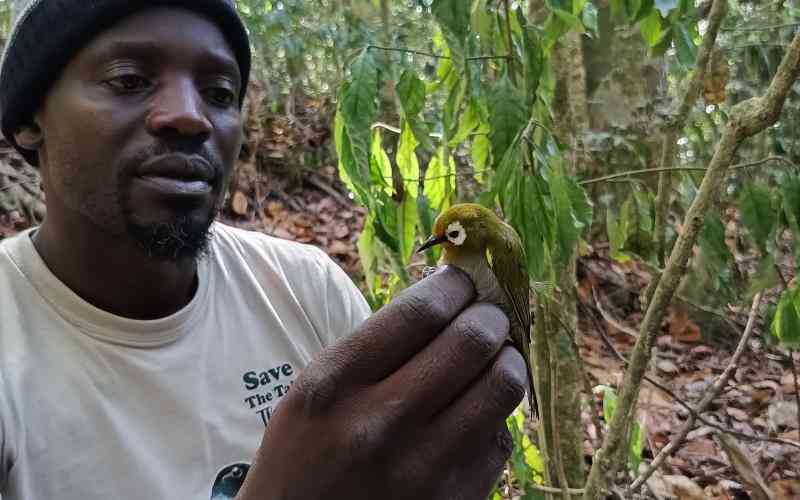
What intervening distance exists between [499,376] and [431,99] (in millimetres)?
3887

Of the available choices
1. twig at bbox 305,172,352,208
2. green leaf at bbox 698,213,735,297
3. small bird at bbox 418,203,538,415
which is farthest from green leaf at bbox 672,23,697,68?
twig at bbox 305,172,352,208

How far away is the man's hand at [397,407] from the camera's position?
30.4 inches

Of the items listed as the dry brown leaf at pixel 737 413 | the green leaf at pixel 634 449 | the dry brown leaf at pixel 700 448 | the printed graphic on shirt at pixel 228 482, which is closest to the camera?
the printed graphic on shirt at pixel 228 482

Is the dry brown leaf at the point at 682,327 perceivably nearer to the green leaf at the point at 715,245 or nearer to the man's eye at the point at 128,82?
the green leaf at the point at 715,245

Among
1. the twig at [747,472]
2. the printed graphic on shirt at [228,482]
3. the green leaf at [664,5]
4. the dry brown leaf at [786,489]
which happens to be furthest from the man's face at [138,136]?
the dry brown leaf at [786,489]

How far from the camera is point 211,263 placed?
4.80 feet

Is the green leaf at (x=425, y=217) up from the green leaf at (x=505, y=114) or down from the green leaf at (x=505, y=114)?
down

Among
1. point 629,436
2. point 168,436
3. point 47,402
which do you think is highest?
point 47,402

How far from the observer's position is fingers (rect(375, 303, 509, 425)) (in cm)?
80

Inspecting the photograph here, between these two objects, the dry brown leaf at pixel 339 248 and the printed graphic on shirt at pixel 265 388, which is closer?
the printed graphic on shirt at pixel 265 388

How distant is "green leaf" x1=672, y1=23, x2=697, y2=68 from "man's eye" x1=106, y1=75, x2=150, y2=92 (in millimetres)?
1145

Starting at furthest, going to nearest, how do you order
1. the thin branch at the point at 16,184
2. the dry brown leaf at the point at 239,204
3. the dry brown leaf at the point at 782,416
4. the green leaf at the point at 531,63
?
the dry brown leaf at the point at 239,204, the thin branch at the point at 16,184, the dry brown leaf at the point at 782,416, the green leaf at the point at 531,63

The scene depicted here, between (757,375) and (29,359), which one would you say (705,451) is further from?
(29,359)

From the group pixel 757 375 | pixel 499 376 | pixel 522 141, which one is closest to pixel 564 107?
pixel 522 141
